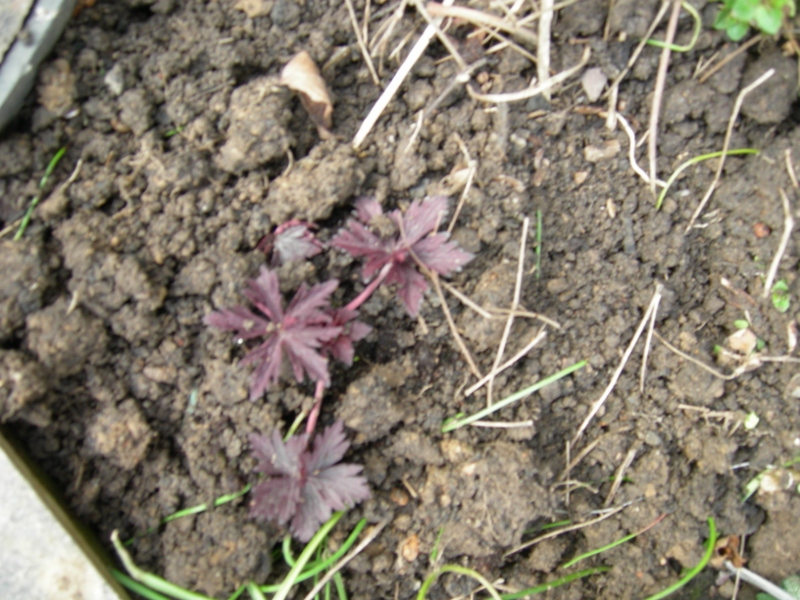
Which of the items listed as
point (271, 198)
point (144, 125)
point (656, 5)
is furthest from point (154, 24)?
point (656, 5)

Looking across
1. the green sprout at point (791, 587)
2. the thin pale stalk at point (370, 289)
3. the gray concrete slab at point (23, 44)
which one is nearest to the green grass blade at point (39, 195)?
the gray concrete slab at point (23, 44)

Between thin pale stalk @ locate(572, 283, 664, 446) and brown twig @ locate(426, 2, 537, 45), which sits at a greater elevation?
brown twig @ locate(426, 2, 537, 45)

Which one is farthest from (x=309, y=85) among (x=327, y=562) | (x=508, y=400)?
(x=327, y=562)

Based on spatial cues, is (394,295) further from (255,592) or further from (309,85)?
(255,592)

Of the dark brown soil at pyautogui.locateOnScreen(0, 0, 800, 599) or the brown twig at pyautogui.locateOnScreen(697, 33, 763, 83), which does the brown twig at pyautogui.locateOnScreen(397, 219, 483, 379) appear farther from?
the brown twig at pyautogui.locateOnScreen(697, 33, 763, 83)

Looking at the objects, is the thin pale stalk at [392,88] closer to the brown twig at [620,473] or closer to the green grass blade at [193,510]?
the green grass blade at [193,510]

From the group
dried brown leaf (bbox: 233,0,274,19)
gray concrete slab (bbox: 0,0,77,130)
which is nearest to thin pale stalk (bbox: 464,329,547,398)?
dried brown leaf (bbox: 233,0,274,19)
